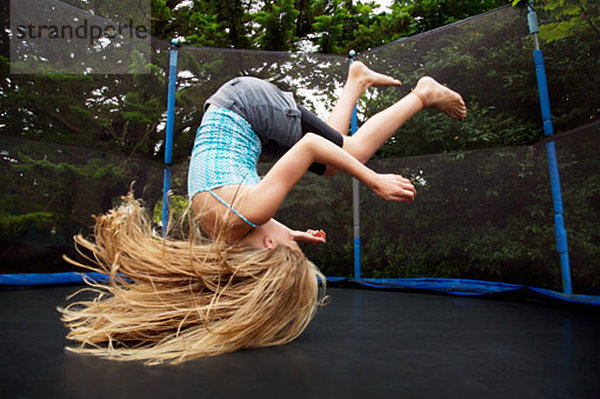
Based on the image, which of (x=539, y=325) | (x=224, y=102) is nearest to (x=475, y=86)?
(x=539, y=325)

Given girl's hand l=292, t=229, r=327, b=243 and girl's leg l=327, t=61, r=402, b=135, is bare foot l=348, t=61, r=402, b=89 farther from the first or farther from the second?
girl's hand l=292, t=229, r=327, b=243

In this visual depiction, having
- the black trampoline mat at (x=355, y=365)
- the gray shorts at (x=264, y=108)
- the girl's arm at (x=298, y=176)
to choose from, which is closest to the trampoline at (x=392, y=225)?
the black trampoline mat at (x=355, y=365)

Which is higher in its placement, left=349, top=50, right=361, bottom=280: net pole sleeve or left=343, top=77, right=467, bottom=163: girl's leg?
left=343, top=77, right=467, bottom=163: girl's leg

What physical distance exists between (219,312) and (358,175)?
0.56 meters

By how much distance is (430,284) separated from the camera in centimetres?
251

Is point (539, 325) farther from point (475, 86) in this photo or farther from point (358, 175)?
point (475, 86)

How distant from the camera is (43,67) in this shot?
90.5 inches

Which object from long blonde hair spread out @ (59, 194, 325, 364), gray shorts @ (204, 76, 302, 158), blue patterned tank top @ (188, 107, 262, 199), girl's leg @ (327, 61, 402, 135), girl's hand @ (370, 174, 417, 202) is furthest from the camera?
girl's leg @ (327, 61, 402, 135)

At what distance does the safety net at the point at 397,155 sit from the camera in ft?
6.46

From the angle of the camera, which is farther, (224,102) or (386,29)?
(386,29)

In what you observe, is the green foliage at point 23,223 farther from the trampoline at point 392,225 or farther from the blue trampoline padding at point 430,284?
the blue trampoline padding at point 430,284

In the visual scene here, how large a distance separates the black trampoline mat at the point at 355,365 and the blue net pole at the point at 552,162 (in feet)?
1.21

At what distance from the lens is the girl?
1.10 m

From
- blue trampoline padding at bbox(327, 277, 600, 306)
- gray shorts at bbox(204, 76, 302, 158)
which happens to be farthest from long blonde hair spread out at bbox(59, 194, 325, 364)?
blue trampoline padding at bbox(327, 277, 600, 306)
